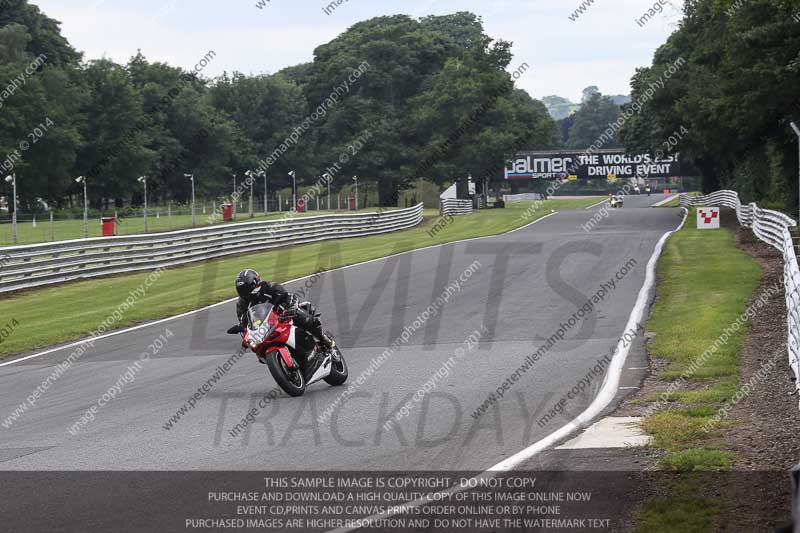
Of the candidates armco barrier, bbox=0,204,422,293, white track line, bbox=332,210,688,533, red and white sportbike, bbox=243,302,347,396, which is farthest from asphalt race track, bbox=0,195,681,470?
armco barrier, bbox=0,204,422,293

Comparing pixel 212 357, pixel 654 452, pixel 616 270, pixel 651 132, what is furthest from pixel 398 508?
pixel 651 132

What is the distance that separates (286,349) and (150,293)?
12.7 m

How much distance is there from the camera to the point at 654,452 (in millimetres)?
8062

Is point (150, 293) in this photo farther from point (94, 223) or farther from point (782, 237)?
point (94, 223)

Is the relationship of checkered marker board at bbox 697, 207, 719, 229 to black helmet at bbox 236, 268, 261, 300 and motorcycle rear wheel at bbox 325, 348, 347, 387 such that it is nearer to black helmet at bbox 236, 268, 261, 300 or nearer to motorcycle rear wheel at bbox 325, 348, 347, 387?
motorcycle rear wheel at bbox 325, 348, 347, 387

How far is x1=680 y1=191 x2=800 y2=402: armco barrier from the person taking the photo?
1059 cm

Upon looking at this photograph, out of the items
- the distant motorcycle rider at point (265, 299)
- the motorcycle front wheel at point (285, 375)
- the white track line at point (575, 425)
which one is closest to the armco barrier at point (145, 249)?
the distant motorcycle rider at point (265, 299)

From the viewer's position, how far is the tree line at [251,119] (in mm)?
71500

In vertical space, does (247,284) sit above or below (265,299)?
above

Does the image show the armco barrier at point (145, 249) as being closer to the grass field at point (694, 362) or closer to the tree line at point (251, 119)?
the grass field at point (694, 362)

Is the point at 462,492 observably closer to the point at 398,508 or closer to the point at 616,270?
the point at 398,508

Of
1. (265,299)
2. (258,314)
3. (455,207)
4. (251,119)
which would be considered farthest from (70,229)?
(251,119)

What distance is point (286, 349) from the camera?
1075cm

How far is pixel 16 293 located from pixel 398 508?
18.8m
